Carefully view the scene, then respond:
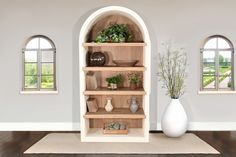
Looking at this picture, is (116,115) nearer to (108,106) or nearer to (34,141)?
(108,106)

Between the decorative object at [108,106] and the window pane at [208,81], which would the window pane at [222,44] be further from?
the decorative object at [108,106]

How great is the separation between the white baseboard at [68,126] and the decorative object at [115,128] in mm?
865

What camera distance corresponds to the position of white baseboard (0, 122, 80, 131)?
20.8ft

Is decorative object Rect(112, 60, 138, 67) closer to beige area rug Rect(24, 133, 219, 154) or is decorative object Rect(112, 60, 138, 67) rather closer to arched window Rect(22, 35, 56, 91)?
beige area rug Rect(24, 133, 219, 154)

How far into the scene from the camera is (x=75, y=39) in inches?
247

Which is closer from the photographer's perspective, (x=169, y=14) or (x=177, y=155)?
(x=177, y=155)

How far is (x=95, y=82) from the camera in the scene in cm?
586

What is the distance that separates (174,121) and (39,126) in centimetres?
258

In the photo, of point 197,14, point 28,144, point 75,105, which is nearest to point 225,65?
point 197,14

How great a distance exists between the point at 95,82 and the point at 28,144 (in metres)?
1.52

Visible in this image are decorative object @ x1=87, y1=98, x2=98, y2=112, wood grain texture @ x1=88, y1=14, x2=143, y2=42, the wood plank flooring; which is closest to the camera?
the wood plank flooring

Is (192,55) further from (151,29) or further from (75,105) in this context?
(75,105)

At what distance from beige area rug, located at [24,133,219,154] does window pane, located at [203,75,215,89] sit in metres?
1.23

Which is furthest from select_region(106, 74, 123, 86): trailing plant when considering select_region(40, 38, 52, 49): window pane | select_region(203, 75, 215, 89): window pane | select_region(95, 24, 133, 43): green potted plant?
select_region(203, 75, 215, 89): window pane
